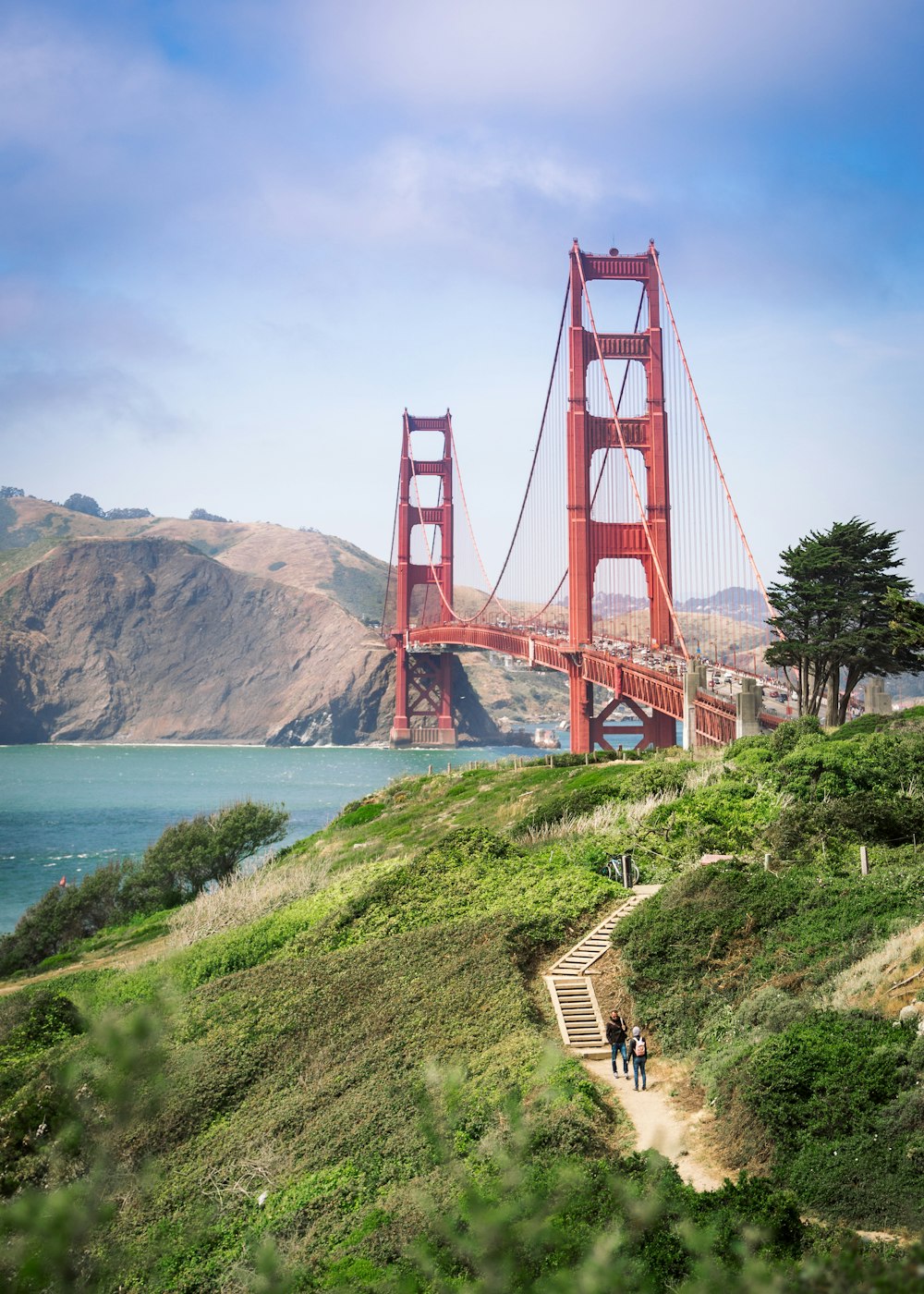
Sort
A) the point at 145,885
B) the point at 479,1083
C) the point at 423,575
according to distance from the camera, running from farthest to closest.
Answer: the point at 423,575, the point at 145,885, the point at 479,1083

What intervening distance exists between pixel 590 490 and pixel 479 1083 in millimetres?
41141

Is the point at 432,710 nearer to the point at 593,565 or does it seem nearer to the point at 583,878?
the point at 593,565

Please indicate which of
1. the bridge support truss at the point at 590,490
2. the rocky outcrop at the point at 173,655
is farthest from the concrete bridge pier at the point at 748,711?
the rocky outcrop at the point at 173,655

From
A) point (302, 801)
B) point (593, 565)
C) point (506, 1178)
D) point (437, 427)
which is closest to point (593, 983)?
point (506, 1178)

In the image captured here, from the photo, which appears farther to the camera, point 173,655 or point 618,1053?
point 173,655

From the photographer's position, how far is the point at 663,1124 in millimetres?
12812

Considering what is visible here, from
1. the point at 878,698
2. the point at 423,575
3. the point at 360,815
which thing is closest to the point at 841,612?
the point at 878,698

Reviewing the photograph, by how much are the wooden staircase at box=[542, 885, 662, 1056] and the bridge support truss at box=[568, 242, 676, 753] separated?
98.6 feet

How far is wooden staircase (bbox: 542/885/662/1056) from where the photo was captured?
15531mm

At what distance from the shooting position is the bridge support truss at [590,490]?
50.2 meters

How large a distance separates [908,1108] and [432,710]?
107 metres

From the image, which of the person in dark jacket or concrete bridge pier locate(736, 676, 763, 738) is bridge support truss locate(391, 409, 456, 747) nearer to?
concrete bridge pier locate(736, 676, 763, 738)

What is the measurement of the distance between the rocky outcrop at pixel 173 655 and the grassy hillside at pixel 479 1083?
106m

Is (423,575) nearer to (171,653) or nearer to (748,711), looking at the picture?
(171,653)
